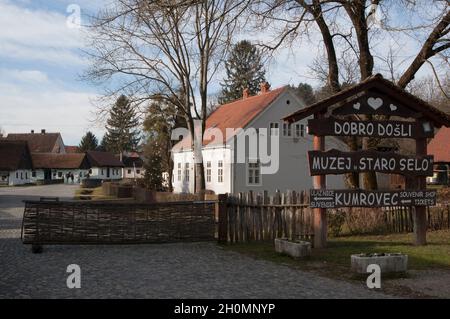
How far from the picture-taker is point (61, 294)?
24.6 ft

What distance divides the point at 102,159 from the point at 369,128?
87740 millimetres

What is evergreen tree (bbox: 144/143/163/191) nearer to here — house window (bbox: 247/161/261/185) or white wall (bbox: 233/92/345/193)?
white wall (bbox: 233/92/345/193)

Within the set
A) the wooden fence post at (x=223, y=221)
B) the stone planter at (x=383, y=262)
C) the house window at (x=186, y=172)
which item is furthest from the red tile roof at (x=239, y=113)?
the stone planter at (x=383, y=262)

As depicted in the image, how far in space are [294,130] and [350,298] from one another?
2929 centimetres

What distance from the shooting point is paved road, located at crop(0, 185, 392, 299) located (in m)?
7.68

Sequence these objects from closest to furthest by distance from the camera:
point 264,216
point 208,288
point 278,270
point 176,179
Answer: point 208,288, point 278,270, point 264,216, point 176,179

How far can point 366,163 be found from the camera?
12711 millimetres

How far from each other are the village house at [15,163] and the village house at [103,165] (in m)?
12.8

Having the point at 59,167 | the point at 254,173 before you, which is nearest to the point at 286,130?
the point at 254,173

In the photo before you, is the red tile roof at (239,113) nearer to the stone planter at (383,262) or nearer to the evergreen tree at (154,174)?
the evergreen tree at (154,174)

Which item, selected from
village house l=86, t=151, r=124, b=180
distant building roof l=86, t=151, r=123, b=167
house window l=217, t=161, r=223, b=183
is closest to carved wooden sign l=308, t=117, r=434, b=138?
house window l=217, t=161, r=223, b=183
